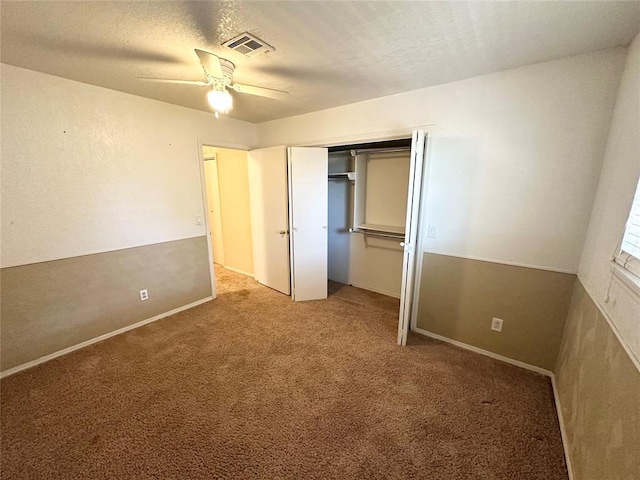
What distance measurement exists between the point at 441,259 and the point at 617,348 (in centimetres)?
139

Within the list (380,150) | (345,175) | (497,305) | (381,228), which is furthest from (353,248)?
(497,305)

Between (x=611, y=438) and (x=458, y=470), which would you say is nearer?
(x=611, y=438)

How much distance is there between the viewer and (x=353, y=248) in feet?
12.8

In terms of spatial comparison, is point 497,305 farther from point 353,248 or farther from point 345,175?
point 345,175

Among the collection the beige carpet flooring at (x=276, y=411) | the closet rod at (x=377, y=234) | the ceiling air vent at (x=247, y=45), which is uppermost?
the ceiling air vent at (x=247, y=45)

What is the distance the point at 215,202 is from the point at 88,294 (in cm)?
252

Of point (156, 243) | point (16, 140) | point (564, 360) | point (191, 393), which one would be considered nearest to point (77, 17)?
point (16, 140)

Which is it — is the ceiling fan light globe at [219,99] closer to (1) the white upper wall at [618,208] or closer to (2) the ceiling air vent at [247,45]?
(2) the ceiling air vent at [247,45]

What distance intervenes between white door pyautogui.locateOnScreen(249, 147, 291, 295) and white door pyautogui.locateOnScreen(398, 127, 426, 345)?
1665mm

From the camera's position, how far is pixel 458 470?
1372 millimetres

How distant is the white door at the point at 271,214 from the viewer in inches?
132

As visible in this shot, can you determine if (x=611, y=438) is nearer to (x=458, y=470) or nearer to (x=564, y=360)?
(x=458, y=470)

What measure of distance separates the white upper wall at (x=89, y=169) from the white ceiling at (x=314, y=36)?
25cm

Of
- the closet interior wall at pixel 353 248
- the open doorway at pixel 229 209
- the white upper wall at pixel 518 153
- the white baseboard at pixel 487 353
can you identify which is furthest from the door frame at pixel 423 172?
the open doorway at pixel 229 209
